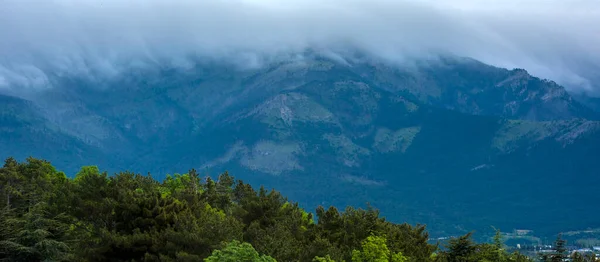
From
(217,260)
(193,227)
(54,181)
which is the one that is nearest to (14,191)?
(54,181)

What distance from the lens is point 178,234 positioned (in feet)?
219

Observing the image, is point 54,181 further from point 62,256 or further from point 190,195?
point 62,256

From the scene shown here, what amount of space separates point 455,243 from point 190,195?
35.5 metres

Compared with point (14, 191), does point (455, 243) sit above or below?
below

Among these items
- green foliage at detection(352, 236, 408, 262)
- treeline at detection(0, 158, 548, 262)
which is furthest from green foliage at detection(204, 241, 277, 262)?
green foliage at detection(352, 236, 408, 262)

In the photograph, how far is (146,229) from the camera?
244ft

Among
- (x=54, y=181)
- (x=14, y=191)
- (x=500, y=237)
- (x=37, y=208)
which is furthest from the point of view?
(x=54, y=181)

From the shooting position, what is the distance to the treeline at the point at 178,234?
6569 cm

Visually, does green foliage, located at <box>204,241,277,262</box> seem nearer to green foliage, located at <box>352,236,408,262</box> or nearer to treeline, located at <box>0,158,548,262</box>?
treeline, located at <box>0,158,548,262</box>

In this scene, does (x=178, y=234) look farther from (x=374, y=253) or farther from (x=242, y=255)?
(x=374, y=253)

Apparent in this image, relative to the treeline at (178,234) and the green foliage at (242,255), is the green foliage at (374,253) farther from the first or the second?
the green foliage at (242,255)


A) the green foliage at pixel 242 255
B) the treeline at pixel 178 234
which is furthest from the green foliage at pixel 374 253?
the green foliage at pixel 242 255

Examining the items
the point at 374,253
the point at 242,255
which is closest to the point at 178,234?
the point at 242,255

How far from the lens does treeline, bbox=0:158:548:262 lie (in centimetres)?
6569
